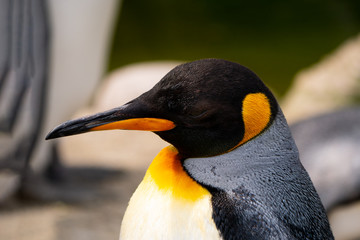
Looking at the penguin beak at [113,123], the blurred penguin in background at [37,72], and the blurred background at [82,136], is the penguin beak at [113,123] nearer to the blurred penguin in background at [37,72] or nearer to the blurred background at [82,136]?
the blurred background at [82,136]

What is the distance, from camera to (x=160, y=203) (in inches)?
32.9

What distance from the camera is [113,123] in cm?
78

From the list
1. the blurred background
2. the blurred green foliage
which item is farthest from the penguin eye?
the blurred green foliage

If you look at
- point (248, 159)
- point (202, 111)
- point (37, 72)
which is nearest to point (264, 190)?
point (248, 159)

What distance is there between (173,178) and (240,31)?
6.14 m

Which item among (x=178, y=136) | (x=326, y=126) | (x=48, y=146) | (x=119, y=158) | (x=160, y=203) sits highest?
(x=178, y=136)

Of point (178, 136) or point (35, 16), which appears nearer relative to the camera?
point (178, 136)

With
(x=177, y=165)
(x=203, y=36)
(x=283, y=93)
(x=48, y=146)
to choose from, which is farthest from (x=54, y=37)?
(x=203, y=36)

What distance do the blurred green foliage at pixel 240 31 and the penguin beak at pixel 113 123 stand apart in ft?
16.0

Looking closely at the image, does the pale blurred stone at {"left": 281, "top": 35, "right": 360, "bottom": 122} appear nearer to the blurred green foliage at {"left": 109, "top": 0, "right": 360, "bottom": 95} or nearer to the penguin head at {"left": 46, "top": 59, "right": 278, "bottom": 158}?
the blurred green foliage at {"left": 109, "top": 0, "right": 360, "bottom": 95}

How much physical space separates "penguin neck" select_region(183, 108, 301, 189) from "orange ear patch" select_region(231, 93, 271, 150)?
0.01 meters

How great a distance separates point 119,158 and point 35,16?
1.28 metres

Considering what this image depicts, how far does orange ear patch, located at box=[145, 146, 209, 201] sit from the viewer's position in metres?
0.81

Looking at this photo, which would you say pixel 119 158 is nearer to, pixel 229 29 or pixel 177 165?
pixel 177 165
